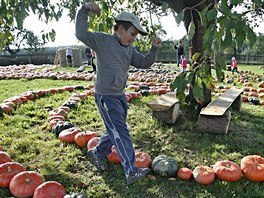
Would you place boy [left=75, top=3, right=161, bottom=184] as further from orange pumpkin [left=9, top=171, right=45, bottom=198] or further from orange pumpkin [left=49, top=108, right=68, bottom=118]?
orange pumpkin [left=49, top=108, right=68, bottom=118]

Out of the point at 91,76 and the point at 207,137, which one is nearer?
the point at 207,137

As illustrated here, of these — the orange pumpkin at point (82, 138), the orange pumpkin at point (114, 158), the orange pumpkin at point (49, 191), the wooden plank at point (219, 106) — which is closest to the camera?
the orange pumpkin at point (49, 191)

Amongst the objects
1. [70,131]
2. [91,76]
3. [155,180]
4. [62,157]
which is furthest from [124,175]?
[91,76]

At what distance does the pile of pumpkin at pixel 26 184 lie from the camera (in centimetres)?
264

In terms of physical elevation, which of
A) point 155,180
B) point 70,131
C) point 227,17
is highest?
point 227,17

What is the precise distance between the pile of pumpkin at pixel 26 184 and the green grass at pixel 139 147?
0.11 metres

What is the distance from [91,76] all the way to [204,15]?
8.91 metres

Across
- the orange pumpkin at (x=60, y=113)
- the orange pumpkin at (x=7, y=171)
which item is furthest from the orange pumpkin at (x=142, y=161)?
the orange pumpkin at (x=60, y=113)

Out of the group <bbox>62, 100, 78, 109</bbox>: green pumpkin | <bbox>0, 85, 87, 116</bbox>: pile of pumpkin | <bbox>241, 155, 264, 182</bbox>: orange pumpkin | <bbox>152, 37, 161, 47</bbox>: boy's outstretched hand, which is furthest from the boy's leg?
<bbox>0, 85, 87, 116</bbox>: pile of pumpkin

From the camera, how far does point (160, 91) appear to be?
7578 millimetres

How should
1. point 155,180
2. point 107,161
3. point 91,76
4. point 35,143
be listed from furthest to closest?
1. point 91,76
2. point 35,143
3. point 107,161
4. point 155,180

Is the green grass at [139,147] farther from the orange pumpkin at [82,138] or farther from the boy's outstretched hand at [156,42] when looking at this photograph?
the boy's outstretched hand at [156,42]

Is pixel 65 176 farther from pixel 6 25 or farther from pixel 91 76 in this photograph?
pixel 91 76

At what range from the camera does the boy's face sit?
2.71 metres
